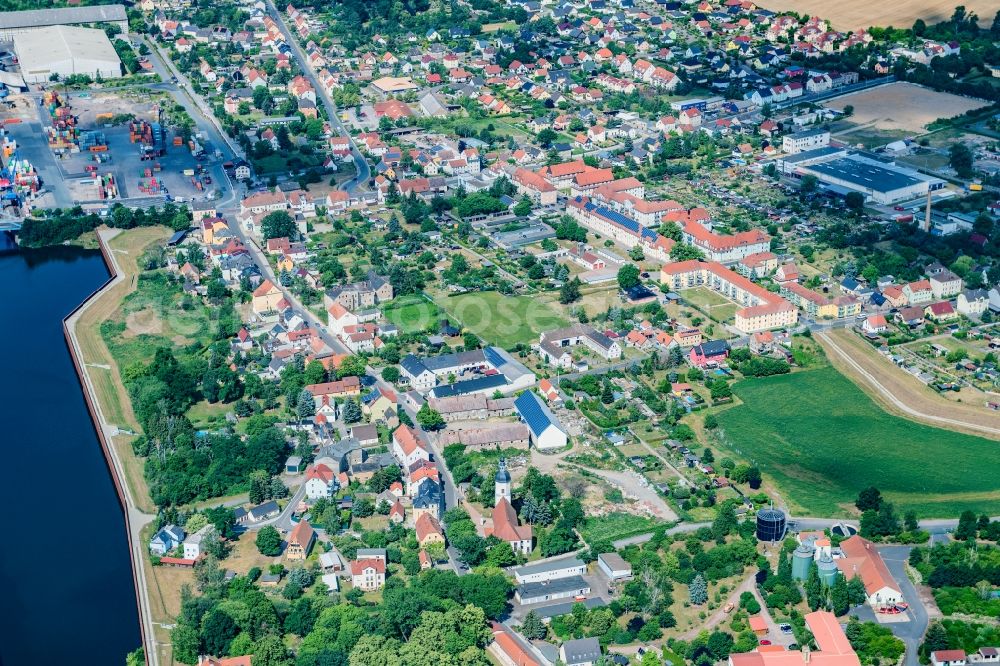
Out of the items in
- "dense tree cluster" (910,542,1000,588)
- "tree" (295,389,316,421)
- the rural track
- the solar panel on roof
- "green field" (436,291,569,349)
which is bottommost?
"green field" (436,291,569,349)

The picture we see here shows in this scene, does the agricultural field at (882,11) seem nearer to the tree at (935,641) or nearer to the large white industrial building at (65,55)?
the large white industrial building at (65,55)

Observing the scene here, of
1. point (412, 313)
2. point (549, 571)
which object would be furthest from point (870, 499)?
point (412, 313)

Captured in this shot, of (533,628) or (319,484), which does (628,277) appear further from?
(533,628)

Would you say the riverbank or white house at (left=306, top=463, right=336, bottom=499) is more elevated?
white house at (left=306, top=463, right=336, bottom=499)

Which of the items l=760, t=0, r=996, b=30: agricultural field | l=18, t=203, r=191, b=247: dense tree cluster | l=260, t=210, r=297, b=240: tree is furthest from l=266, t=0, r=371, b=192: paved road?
l=760, t=0, r=996, b=30: agricultural field

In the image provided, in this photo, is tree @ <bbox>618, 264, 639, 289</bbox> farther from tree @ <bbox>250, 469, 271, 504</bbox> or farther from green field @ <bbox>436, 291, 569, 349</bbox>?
tree @ <bbox>250, 469, 271, 504</bbox>

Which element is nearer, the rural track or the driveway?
the driveway
